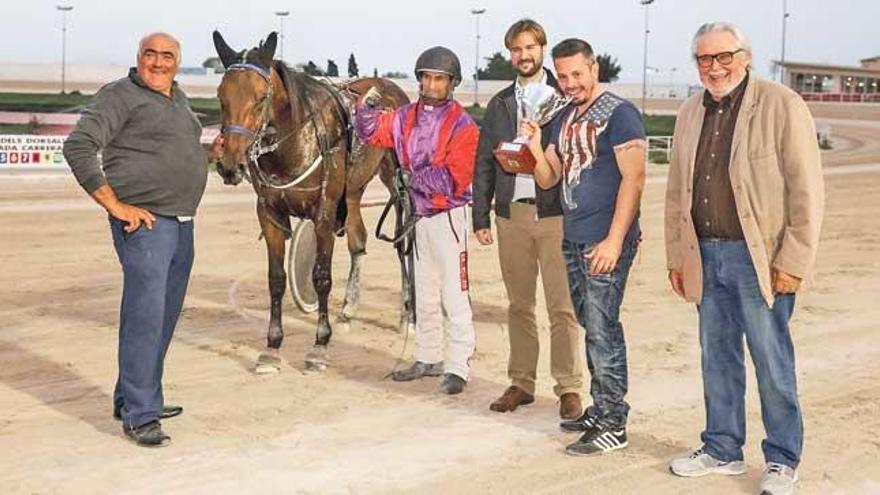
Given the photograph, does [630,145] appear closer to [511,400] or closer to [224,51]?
[511,400]

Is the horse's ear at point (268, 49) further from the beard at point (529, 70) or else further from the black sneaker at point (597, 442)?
the black sneaker at point (597, 442)

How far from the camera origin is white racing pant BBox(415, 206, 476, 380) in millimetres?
6316

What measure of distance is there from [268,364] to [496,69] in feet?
346

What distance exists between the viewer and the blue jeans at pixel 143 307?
17.0ft

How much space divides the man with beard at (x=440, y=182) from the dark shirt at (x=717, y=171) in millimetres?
1854

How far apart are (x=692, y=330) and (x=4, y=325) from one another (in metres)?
4.99

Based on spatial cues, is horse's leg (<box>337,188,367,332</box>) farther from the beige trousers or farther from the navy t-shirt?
the navy t-shirt

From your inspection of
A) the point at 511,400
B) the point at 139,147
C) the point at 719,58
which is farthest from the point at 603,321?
the point at 139,147

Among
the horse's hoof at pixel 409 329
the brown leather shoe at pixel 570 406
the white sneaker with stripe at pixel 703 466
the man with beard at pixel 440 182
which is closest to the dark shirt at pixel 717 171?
the white sneaker with stripe at pixel 703 466

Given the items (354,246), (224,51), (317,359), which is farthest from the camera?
(354,246)

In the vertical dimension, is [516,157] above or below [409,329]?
above

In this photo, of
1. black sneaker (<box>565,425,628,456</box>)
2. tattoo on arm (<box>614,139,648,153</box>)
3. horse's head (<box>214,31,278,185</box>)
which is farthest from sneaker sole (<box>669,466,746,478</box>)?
horse's head (<box>214,31,278,185</box>)

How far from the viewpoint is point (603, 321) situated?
16.8 ft

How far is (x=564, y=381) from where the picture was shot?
18.9 feet
